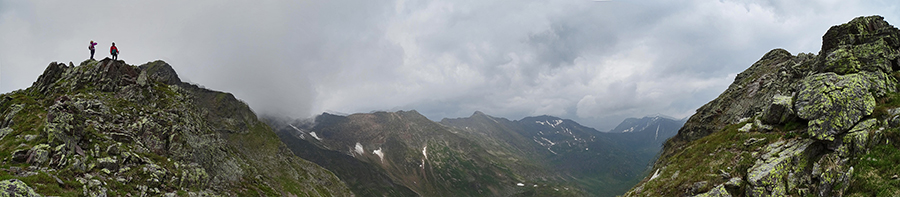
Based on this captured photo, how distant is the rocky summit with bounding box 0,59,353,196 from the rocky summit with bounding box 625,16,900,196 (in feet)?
152

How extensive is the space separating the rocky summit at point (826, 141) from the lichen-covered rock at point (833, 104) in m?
0.04

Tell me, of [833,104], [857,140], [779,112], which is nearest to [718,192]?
[857,140]

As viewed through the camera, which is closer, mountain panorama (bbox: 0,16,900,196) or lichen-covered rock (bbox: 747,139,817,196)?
mountain panorama (bbox: 0,16,900,196)

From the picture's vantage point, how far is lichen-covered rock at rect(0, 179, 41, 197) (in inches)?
689

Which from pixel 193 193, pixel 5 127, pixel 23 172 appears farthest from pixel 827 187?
pixel 5 127

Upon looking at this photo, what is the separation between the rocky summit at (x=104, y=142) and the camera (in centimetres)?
2531

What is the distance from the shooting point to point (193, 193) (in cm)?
4150

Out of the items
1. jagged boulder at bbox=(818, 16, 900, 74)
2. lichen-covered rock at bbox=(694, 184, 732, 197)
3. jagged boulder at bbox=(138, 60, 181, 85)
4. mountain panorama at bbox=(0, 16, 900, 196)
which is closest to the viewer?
mountain panorama at bbox=(0, 16, 900, 196)

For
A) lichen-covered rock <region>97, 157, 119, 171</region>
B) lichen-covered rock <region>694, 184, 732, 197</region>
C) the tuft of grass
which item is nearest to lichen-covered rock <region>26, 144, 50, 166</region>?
lichen-covered rock <region>97, 157, 119, 171</region>

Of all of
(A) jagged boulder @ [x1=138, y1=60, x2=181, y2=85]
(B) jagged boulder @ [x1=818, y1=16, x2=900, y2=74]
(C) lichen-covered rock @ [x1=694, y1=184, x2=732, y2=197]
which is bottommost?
(C) lichen-covered rock @ [x1=694, y1=184, x2=732, y2=197]

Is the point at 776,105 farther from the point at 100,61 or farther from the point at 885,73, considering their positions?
the point at 100,61

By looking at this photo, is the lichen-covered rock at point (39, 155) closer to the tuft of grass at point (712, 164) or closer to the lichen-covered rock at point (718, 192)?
the lichen-covered rock at point (718, 192)

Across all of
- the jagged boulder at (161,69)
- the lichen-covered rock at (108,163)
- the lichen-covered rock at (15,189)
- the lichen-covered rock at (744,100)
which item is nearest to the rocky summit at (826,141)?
the lichen-covered rock at (744,100)

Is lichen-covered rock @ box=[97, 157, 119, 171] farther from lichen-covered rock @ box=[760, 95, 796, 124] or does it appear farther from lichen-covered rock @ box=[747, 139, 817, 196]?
lichen-covered rock @ box=[760, 95, 796, 124]
